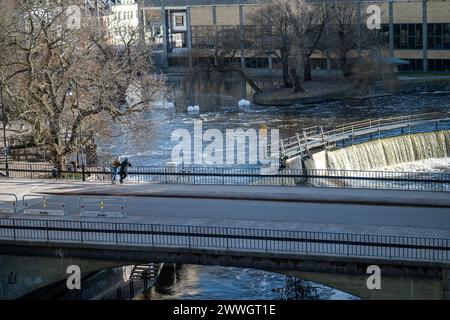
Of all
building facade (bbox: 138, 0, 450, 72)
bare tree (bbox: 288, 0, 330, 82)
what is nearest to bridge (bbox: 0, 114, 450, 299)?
building facade (bbox: 138, 0, 450, 72)

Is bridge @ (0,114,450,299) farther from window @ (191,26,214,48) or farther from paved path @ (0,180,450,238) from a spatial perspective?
window @ (191,26,214,48)

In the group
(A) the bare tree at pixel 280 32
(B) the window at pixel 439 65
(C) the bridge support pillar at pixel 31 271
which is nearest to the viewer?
(C) the bridge support pillar at pixel 31 271

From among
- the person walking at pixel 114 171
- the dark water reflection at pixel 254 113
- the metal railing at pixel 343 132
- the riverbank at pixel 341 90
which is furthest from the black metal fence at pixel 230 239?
the riverbank at pixel 341 90

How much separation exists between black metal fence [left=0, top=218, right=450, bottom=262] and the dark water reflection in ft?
79.4

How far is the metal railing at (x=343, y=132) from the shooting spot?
47719 millimetres

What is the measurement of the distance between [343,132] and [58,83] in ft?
56.8

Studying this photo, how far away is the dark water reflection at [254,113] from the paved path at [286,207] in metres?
19.0

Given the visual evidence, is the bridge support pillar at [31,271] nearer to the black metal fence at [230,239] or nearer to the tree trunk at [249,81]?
the black metal fence at [230,239]

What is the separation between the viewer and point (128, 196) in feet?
114

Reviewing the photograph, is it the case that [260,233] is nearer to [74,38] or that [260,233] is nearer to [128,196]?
[128,196]

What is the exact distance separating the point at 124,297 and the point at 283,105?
4471cm

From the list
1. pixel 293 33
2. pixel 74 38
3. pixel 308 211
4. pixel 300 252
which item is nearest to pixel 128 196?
pixel 308 211

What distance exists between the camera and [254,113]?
70.6 m

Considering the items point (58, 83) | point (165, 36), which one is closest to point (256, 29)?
point (165, 36)
